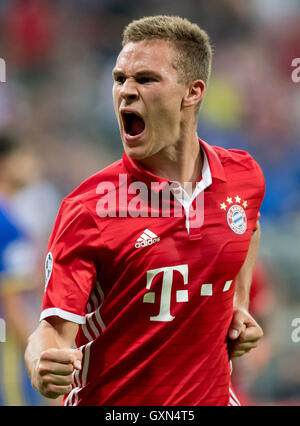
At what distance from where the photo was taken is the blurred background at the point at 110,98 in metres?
5.41

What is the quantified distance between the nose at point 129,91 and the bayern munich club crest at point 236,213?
0.51 meters

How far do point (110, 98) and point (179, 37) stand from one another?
4.18 metres

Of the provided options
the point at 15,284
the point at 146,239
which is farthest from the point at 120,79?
the point at 15,284

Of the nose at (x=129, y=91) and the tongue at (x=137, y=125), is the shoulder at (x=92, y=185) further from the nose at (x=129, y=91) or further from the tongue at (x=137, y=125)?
the nose at (x=129, y=91)

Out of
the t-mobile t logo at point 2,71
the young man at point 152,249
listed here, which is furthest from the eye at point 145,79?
the t-mobile t logo at point 2,71

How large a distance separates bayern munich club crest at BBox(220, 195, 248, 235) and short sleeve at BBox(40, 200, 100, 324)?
0.54m

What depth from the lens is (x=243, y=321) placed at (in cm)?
262

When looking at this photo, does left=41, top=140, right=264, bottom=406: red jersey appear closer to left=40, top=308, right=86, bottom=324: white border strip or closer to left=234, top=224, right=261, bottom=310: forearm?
left=40, top=308, right=86, bottom=324: white border strip

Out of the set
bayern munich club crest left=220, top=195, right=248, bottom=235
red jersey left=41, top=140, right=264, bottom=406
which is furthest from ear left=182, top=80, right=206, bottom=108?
bayern munich club crest left=220, top=195, right=248, bottom=235

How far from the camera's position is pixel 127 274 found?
228 cm

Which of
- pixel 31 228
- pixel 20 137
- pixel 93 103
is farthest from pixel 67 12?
pixel 31 228

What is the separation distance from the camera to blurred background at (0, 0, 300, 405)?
17.7ft

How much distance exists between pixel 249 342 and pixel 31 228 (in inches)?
99.0

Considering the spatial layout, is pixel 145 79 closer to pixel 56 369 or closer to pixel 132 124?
pixel 132 124
